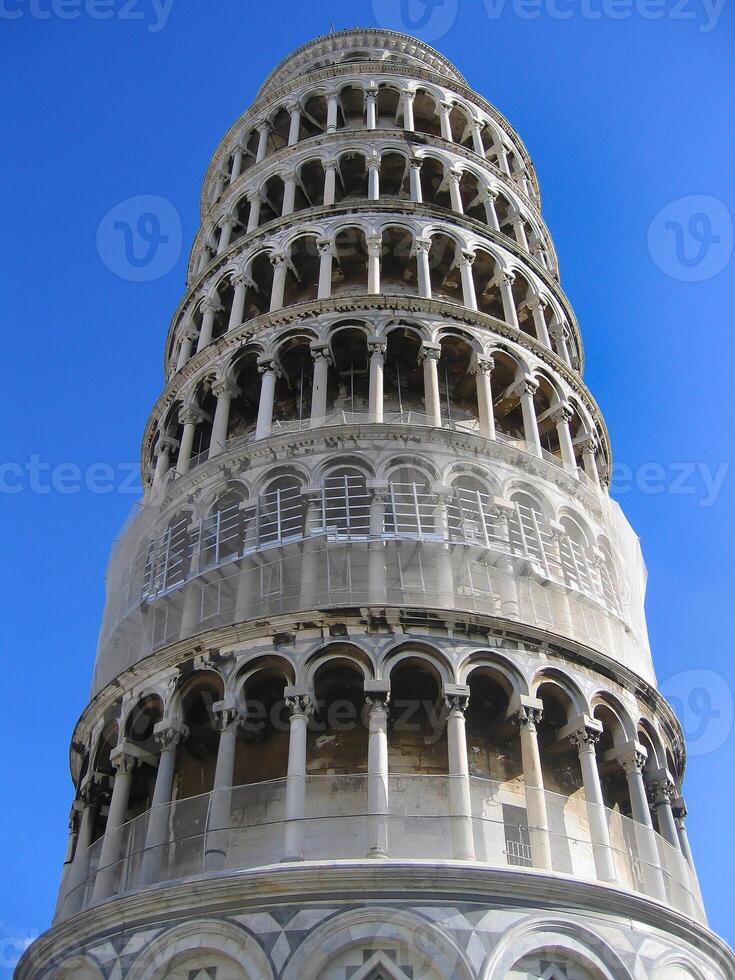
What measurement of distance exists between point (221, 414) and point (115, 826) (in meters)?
8.08

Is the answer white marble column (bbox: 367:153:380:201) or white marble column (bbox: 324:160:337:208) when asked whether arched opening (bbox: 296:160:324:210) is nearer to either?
white marble column (bbox: 324:160:337:208)

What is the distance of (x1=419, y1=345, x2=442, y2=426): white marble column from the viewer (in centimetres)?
1858

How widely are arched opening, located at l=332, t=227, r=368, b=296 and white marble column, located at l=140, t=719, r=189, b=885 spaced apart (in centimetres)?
1069

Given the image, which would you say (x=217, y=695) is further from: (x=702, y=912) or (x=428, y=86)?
(x=428, y=86)

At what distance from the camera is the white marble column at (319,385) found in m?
18.4

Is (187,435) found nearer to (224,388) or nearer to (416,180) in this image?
(224,388)

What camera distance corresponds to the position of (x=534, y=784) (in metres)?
13.9

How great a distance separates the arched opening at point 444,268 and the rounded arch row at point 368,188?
152 cm

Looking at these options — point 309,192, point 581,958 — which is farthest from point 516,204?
point 581,958

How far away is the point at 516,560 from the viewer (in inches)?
645

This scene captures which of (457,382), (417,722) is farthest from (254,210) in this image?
(417,722)

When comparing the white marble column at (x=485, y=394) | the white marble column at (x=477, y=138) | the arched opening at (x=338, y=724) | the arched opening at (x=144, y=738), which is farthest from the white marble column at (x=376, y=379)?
the white marble column at (x=477, y=138)

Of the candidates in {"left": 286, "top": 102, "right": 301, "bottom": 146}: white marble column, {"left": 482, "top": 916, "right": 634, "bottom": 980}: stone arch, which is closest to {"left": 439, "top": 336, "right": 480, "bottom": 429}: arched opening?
{"left": 286, "top": 102, "right": 301, "bottom": 146}: white marble column

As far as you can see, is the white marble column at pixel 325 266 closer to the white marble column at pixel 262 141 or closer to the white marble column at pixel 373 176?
the white marble column at pixel 373 176
